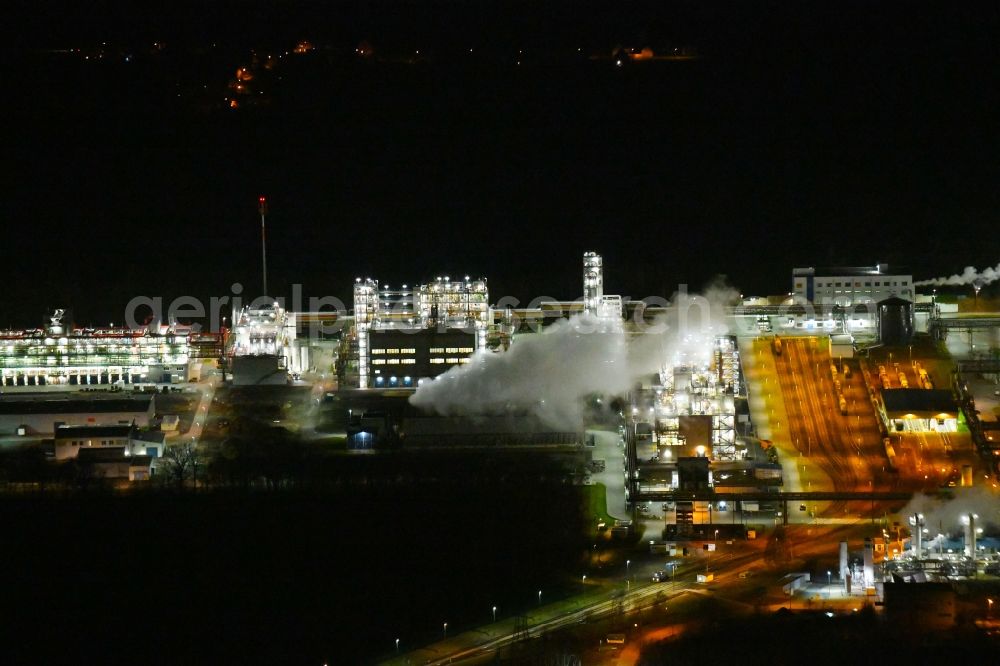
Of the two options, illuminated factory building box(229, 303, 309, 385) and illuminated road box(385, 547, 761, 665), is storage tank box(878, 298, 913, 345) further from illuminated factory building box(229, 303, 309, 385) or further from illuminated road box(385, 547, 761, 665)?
illuminated factory building box(229, 303, 309, 385)

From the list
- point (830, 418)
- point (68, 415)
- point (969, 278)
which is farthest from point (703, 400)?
point (969, 278)

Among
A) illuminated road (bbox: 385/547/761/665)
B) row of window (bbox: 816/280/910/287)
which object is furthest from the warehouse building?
row of window (bbox: 816/280/910/287)

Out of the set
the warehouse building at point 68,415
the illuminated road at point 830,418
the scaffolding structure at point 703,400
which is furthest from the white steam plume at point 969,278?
the warehouse building at point 68,415

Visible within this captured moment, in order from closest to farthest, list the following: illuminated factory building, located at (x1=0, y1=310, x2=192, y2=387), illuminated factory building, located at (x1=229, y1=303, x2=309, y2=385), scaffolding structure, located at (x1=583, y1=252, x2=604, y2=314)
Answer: illuminated factory building, located at (x1=229, y1=303, x2=309, y2=385) → illuminated factory building, located at (x1=0, y1=310, x2=192, y2=387) → scaffolding structure, located at (x1=583, y1=252, x2=604, y2=314)

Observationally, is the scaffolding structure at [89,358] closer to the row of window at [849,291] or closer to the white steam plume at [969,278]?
the row of window at [849,291]

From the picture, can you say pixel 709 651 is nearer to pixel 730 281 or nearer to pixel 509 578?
pixel 509 578
